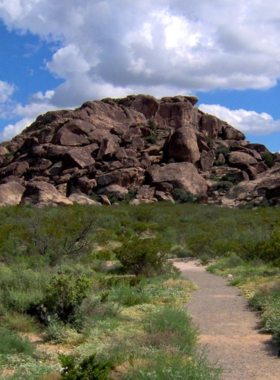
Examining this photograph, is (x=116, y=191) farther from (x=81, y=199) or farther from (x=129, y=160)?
(x=129, y=160)

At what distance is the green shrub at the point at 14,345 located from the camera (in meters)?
6.71

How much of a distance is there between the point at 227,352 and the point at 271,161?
184ft

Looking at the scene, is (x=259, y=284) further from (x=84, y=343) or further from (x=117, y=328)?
(x=84, y=343)

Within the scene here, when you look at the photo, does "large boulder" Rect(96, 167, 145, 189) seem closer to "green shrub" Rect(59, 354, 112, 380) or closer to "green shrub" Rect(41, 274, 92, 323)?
"green shrub" Rect(41, 274, 92, 323)

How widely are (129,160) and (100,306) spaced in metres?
44.5

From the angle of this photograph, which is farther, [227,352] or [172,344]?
[227,352]

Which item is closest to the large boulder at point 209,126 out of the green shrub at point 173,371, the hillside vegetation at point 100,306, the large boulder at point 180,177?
the large boulder at point 180,177

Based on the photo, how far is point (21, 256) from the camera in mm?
14086

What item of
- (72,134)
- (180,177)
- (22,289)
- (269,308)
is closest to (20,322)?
(22,289)

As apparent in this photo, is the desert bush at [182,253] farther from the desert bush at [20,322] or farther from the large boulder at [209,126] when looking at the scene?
the large boulder at [209,126]

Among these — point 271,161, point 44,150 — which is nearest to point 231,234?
point 44,150

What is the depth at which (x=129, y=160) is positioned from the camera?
174 feet

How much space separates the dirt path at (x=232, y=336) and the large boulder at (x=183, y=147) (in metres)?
42.3

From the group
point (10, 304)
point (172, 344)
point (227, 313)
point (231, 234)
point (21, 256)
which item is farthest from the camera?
point (231, 234)
